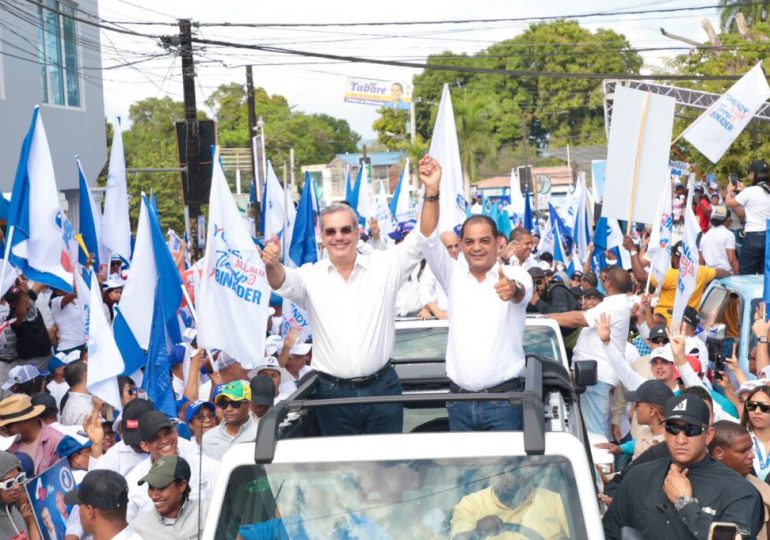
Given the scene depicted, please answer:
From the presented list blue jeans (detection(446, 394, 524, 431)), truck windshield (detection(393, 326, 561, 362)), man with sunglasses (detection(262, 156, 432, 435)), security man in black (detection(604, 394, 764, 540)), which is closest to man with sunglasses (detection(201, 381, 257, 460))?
truck windshield (detection(393, 326, 561, 362))

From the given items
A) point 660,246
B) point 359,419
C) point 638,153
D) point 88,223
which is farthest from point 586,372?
point 88,223

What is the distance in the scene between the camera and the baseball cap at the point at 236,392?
6.57 m

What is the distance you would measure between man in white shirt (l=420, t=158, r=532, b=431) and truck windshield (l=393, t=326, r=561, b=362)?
5.61ft

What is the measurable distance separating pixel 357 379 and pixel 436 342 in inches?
80.7

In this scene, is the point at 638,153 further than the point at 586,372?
Yes

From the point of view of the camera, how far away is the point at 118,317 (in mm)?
8523

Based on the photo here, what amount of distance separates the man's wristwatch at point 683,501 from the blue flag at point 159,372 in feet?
14.2

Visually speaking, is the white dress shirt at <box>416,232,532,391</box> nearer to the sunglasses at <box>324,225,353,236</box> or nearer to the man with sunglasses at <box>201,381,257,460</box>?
the sunglasses at <box>324,225,353,236</box>

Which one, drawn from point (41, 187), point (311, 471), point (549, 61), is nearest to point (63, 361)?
point (41, 187)

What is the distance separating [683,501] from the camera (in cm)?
424

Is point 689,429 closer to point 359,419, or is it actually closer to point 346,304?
point 359,419

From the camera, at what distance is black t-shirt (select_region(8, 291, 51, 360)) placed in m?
9.47

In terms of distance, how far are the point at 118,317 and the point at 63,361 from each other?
86cm

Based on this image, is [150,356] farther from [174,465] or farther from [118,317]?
[174,465]
